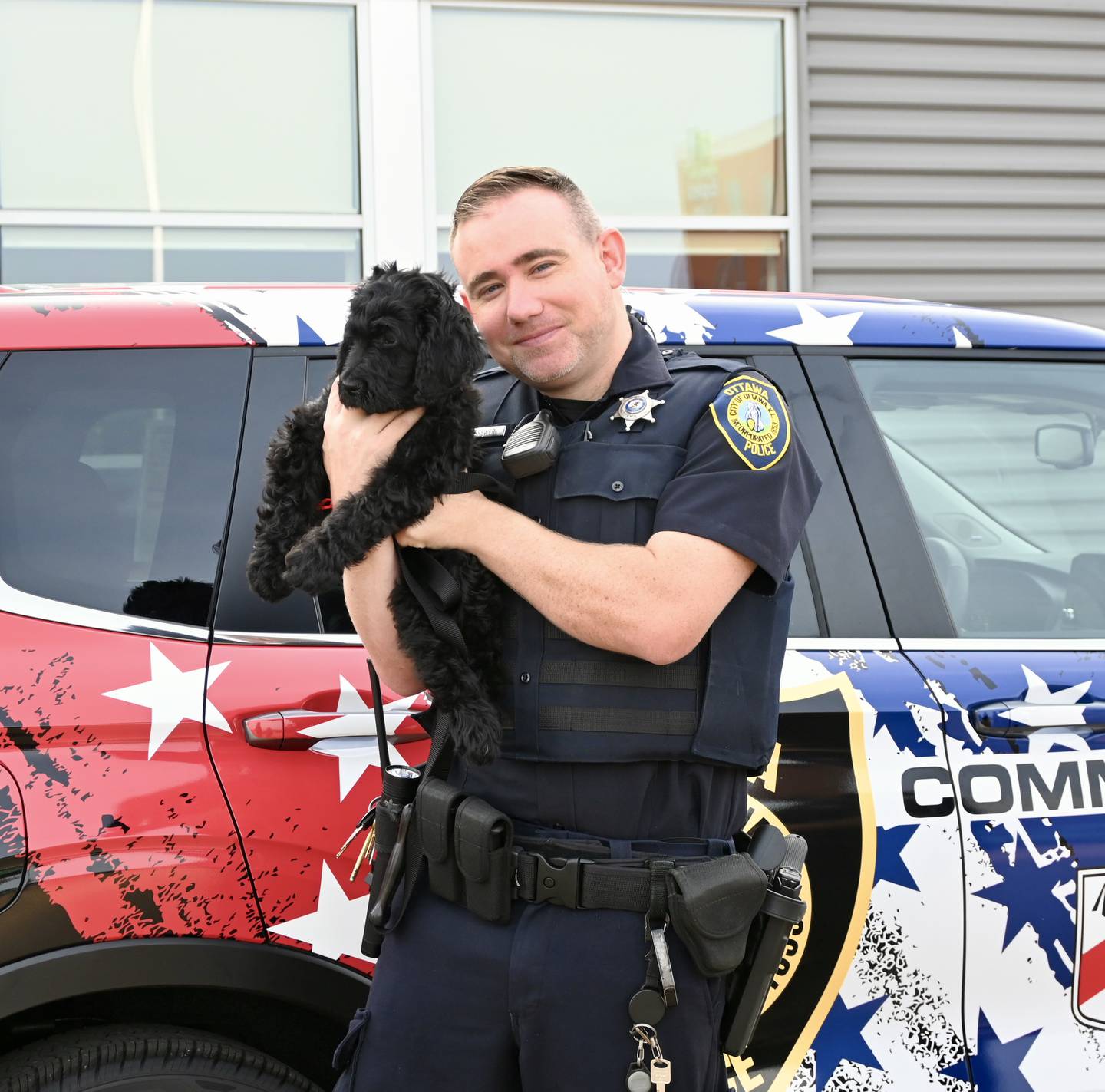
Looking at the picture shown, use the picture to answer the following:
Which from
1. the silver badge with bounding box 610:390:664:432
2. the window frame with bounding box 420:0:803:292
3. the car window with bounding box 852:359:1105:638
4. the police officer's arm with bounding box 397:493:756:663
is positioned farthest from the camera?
the window frame with bounding box 420:0:803:292

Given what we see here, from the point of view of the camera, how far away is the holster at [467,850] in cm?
165

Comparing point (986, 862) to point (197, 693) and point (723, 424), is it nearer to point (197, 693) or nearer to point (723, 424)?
point (723, 424)

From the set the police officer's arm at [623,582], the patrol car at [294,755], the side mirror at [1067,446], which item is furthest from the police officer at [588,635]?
the side mirror at [1067,446]

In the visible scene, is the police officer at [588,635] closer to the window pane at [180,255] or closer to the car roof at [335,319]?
the car roof at [335,319]

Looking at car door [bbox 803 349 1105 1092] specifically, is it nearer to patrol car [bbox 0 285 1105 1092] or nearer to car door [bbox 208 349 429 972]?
patrol car [bbox 0 285 1105 1092]

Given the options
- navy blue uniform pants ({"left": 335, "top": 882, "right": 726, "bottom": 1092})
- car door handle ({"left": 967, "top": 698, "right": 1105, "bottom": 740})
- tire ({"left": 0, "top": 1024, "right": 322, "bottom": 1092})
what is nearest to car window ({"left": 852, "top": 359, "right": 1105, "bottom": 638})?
car door handle ({"left": 967, "top": 698, "right": 1105, "bottom": 740})

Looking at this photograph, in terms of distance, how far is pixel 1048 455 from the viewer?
2.60 m

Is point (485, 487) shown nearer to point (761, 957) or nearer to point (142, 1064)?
point (761, 957)

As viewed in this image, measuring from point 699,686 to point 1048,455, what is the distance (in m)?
1.31

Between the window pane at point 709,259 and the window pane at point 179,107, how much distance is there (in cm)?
88

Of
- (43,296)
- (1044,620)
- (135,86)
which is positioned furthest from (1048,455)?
(135,86)

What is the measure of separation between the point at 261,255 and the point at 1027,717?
4.26m

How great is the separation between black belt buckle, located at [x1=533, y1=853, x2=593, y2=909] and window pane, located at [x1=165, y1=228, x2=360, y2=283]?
13.9 feet

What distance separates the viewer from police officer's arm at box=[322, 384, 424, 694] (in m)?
1.76
